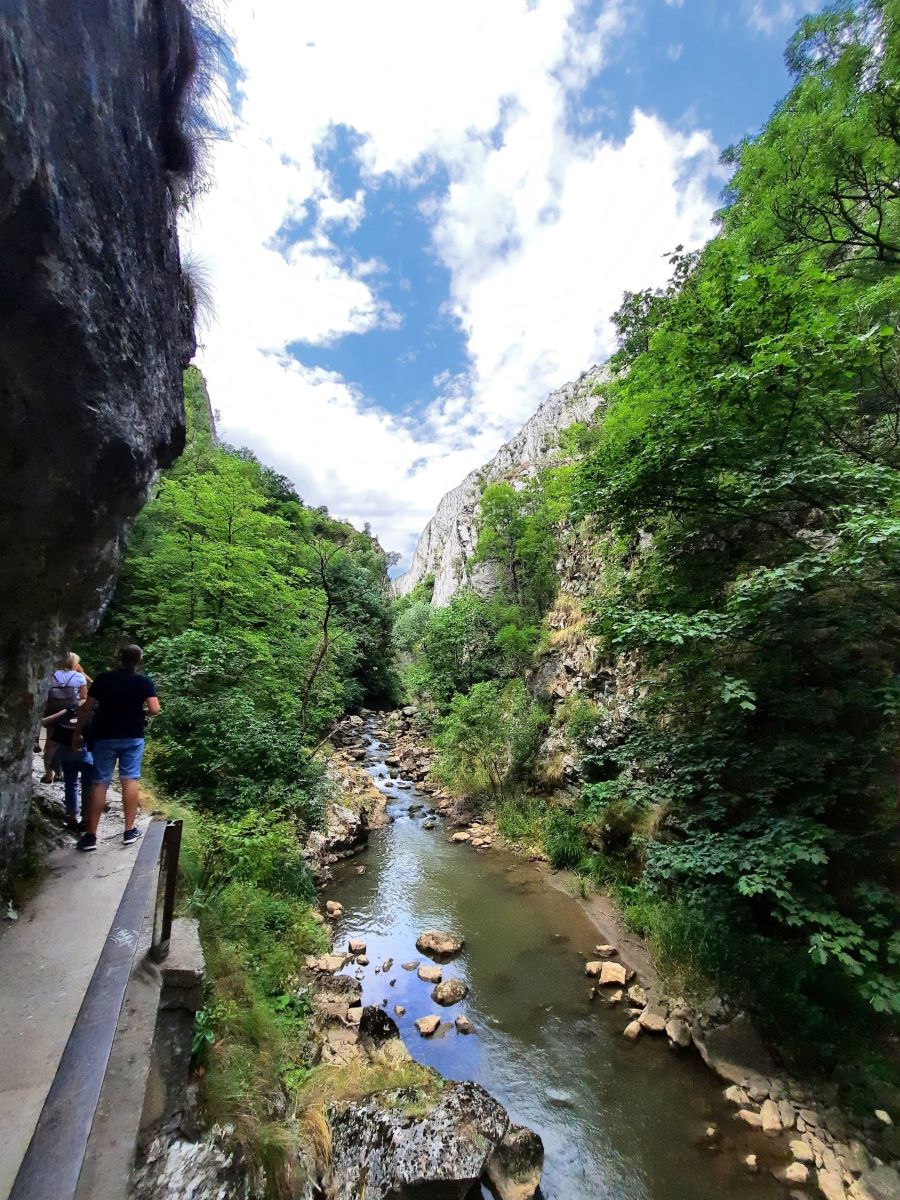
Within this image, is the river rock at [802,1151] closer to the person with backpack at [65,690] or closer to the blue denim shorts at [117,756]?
the blue denim shorts at [117,756]

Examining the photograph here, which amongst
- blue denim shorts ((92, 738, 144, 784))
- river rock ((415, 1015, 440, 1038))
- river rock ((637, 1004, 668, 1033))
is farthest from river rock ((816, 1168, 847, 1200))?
blue denim shorts ((92, 738, 144, 784))

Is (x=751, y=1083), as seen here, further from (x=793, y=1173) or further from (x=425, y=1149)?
(x=425, y=1149)

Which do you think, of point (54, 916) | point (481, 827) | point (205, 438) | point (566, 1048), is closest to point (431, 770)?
point (481, 827)

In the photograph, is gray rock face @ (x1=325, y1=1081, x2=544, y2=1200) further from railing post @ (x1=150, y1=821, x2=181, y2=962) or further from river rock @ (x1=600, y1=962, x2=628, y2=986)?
river rock @ (x1=600, y1=962, x2=628, y2=986)

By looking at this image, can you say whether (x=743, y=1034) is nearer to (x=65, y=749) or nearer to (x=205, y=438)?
(x=65, y=749)

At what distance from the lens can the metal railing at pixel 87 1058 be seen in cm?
193

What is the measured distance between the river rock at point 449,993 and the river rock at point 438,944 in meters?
0.69

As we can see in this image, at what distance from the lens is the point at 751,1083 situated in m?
5.61

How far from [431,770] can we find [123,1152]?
16.9 m

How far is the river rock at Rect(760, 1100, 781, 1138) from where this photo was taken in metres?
5.11

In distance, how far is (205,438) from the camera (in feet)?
76.8

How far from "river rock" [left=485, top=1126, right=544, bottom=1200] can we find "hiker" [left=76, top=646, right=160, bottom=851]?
466 cm

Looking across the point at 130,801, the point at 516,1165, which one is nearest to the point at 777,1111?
the point at 516,1165

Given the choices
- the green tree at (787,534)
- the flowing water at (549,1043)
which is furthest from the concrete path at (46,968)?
the green tree at (787,534)
